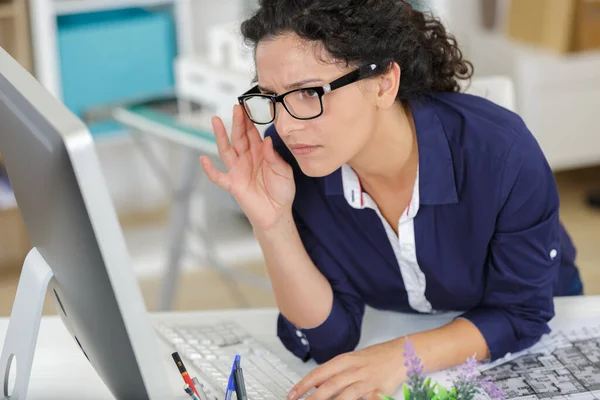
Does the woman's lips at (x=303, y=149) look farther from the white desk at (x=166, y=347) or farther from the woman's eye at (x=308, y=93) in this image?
the white desk at (x=166, y=347)

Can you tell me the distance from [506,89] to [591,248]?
6.37ft

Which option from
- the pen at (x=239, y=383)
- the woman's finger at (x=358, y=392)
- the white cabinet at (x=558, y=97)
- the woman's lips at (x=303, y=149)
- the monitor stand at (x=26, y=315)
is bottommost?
the white cabinet at (x=558, y=97)

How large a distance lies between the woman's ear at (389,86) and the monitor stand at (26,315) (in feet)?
1.65

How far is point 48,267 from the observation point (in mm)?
1021

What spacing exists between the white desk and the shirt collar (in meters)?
0.22

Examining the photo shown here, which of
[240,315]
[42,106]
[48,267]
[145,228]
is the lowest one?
[145,228]

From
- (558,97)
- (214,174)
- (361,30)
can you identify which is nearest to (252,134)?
(214,174)

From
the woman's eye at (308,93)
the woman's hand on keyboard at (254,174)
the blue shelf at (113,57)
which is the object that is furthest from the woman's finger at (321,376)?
the blue shelf at (113,57)

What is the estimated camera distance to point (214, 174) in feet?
A: 4.16

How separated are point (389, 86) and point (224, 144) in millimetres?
250

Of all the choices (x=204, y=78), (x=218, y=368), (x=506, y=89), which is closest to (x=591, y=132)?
(x=204, y=78)

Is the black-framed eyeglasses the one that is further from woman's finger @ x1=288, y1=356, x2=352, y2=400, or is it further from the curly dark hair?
woman's finger @ x1=288, y1=356, x2=352, y2=400

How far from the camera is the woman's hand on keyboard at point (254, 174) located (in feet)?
4.32

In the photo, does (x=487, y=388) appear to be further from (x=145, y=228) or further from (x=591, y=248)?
(x=145, y=228)
